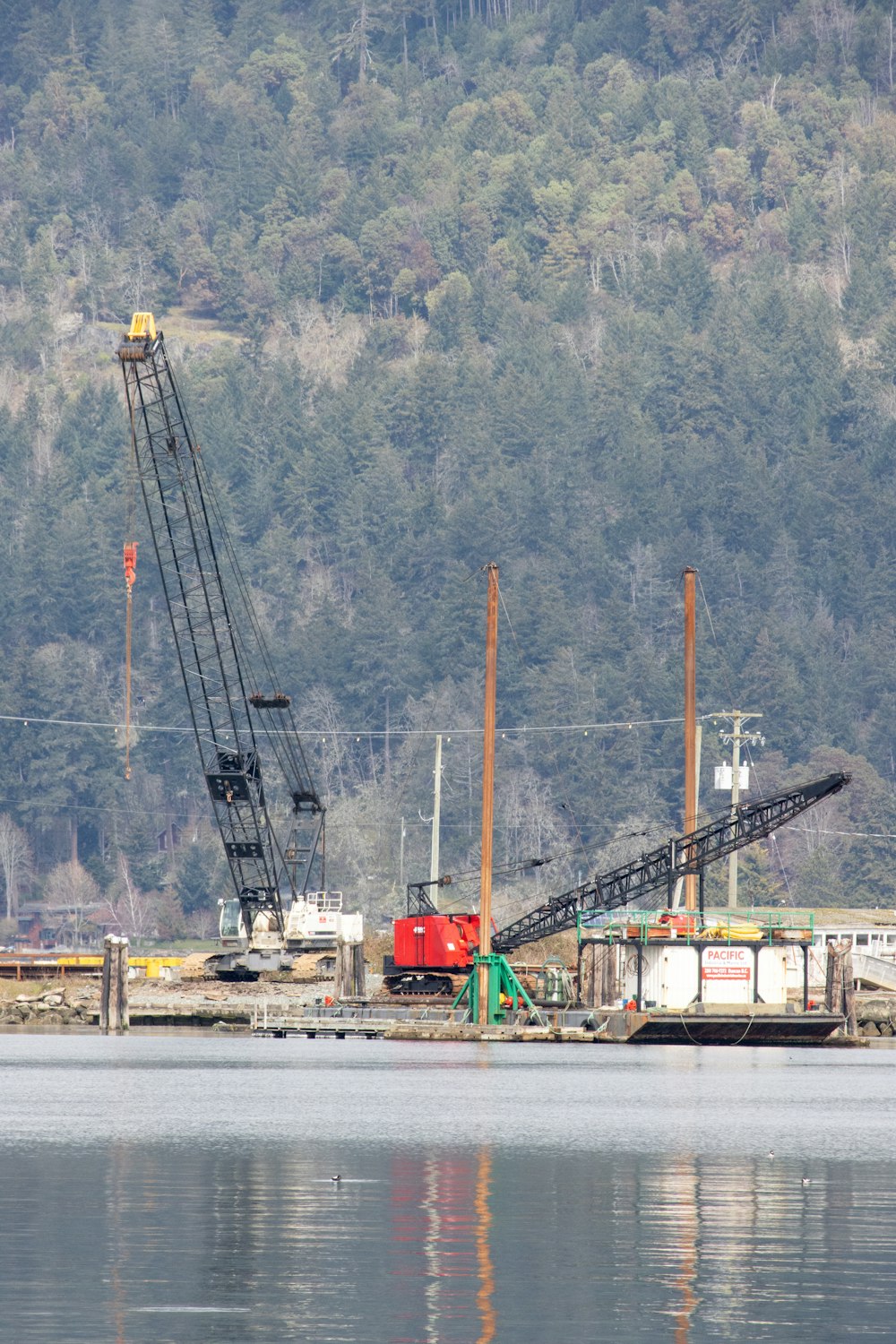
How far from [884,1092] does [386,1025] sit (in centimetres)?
2876

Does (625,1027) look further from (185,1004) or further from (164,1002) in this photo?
(164,1002)

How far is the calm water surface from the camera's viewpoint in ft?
102

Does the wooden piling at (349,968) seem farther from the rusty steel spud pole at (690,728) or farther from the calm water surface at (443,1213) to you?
the calm water surface at (443,1213)

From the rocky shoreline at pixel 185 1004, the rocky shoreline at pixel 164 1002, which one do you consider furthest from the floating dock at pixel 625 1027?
the rocky shoreline at pixel 164 1002

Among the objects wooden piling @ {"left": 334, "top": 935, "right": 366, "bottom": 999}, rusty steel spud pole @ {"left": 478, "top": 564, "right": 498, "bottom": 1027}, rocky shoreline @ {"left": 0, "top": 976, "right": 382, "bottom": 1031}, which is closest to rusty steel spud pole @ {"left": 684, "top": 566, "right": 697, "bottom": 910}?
wooden piling @ {"left": 334, "top": 935, "right": 366, "bottom": 999}

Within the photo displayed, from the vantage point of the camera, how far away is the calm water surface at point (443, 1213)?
102 feet

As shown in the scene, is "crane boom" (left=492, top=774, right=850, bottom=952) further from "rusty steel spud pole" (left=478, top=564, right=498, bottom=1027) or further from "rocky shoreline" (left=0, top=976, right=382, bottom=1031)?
"rusty steel spud pole" (left=478, top=564, right=498, bottom=1027)

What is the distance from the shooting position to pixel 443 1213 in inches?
1593

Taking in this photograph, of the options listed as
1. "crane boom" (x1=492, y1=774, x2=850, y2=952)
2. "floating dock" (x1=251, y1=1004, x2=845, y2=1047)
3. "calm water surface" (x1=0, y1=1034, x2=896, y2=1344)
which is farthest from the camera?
"crane boom" (x1=492, y1=774, x2=850, y2=952)

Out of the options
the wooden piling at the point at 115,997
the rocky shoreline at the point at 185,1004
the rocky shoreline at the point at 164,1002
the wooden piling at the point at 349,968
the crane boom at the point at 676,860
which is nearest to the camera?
the wooden piling at the point at 115,997

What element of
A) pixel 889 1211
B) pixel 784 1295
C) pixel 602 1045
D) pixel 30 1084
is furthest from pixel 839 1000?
pixel 784 1295

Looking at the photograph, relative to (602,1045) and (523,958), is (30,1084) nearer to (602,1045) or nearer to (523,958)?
(602,1045)

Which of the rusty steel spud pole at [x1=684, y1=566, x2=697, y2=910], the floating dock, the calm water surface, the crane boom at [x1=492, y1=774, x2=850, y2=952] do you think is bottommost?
the calm water surface

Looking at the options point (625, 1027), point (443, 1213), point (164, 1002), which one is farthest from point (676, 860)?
point (443, 1213)
